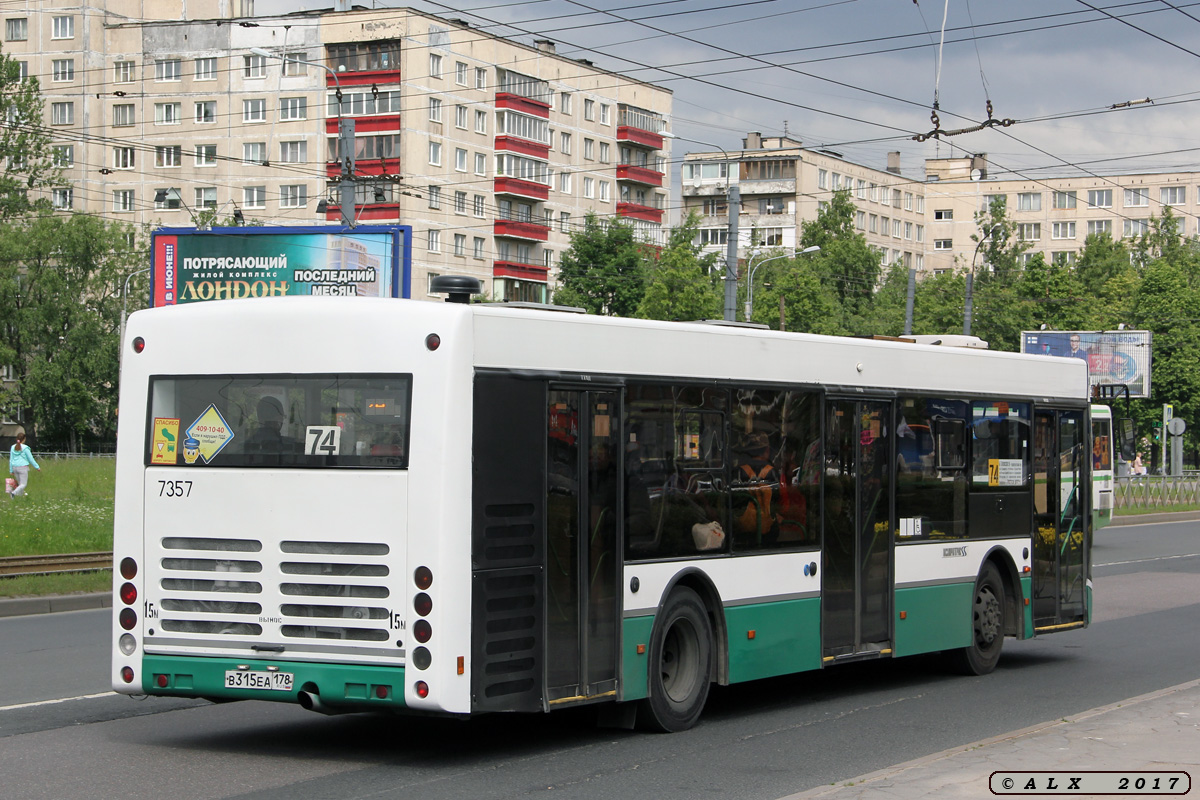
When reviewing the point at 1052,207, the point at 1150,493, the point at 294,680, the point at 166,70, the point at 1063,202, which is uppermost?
the point at 1063,202

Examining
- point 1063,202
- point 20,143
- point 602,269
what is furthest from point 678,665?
point 1063,202

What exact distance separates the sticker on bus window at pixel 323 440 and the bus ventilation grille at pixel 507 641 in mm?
1073

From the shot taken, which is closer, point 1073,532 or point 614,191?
point 1073,532

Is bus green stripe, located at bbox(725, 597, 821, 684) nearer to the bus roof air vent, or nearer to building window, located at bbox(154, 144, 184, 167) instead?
the bus roof air vent

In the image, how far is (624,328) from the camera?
958cm

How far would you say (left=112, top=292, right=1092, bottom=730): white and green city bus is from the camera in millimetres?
8258

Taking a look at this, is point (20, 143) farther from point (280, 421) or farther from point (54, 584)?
point (280, 421)

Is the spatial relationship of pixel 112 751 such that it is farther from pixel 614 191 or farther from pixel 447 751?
pixel 614 191

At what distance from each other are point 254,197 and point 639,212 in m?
24.0

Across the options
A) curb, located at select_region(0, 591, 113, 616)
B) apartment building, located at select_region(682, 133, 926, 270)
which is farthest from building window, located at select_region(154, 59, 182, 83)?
curb, located at select_region(0, 591, 113, 616)

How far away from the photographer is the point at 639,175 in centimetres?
9244

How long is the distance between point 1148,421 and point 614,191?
108ft

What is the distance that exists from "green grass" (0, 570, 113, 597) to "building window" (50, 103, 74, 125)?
70.2 meters

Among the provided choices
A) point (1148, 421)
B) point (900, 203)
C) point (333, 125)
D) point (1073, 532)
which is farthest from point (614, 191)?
point (1073, 532)
